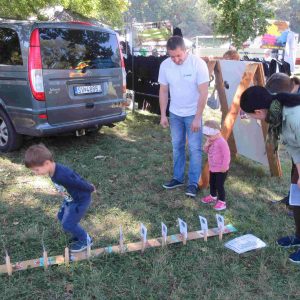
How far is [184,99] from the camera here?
4242 millimetres

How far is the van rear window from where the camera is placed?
518 cm

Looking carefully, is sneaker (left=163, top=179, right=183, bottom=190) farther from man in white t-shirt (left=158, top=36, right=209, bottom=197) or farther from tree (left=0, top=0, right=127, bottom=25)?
tree (left=0, top=0, right=127, bottom=25)

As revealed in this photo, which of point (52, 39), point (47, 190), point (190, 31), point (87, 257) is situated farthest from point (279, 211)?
point (190, 31)

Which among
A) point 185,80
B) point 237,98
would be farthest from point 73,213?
point 237,98

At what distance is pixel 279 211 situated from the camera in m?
4.13

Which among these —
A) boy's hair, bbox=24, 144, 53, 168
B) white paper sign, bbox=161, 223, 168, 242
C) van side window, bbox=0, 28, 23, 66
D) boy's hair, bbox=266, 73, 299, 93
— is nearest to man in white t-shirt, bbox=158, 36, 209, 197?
boy's hair, bbox=266, 73, 299, 93

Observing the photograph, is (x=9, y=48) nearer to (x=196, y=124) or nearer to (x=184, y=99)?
(x=184, y=99)

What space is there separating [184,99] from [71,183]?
6.18 ft

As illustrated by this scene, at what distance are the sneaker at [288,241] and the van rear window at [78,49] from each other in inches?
143

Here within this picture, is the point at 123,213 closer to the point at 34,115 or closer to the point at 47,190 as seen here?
the point at 47,190

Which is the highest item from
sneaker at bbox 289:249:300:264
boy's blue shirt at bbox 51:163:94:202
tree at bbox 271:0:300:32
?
tree at bbox 271:0:300:32

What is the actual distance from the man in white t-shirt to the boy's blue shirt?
1.68m

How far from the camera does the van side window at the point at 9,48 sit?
5215mm

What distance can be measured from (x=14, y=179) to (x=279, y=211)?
10.7 ft
